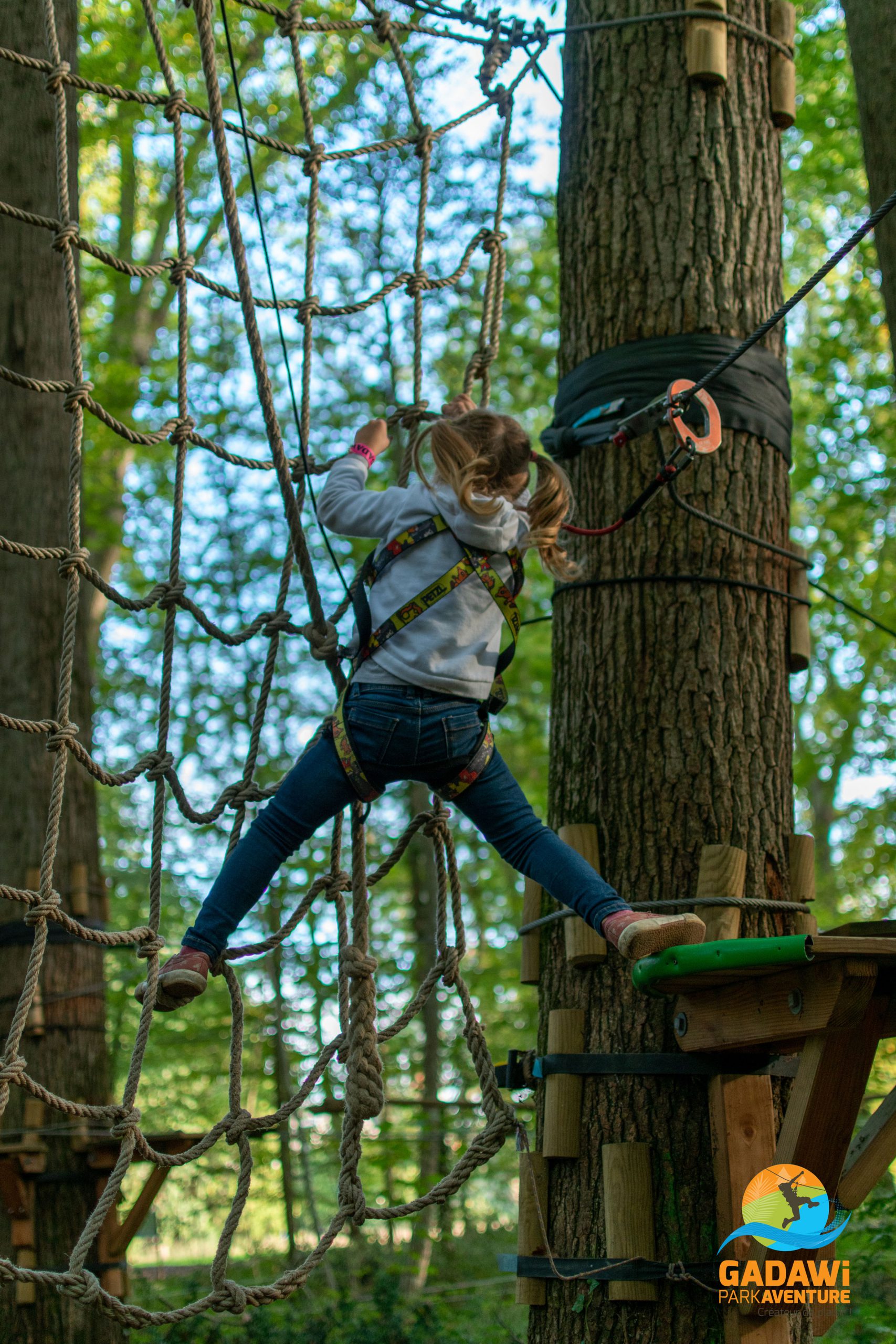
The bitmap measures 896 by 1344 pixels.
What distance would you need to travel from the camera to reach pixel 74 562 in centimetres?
249

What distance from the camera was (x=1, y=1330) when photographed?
373 centimetres

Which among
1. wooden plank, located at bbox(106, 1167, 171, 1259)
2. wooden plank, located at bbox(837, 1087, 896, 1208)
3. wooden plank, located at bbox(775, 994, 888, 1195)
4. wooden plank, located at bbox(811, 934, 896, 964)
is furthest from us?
wooden plank, located at bbox(106, 1167, 171, 1259)

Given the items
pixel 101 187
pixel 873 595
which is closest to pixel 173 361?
pixel 101 187

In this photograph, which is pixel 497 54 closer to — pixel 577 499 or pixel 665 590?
pixel 577 499

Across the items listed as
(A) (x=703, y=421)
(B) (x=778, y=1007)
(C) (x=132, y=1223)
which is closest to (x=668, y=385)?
(A) (x=703, y=421)

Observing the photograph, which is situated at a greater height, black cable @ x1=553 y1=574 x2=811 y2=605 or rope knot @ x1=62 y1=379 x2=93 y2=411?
rope knot @ x1=62 y1=379 x2=93 y2=411

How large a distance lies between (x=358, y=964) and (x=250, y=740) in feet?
1.78

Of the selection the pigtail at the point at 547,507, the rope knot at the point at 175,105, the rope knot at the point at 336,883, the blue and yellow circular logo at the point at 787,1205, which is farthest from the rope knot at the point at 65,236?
the blue and yellow circular logo at the point at 787,1205

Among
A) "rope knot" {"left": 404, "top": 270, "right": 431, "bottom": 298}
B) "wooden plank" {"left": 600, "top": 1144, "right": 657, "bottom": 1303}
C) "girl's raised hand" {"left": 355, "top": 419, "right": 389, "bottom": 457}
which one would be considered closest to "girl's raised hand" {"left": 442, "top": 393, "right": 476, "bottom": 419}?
"girl's raised hand" {"left": 355, "top": 419, "right": 389, "bottom": 457}

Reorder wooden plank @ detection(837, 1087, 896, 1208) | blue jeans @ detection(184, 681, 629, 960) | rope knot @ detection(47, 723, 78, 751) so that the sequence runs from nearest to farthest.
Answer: wooden plank @ detection(837, 1087, 896, 1208) < blue jeans @ detection(184, 681, 629, 960) < rope knot @ detection(47, 723, 78, 751)

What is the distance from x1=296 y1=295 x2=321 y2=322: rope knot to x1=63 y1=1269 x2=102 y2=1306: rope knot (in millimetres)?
1901

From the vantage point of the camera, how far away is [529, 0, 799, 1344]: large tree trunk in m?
2.02

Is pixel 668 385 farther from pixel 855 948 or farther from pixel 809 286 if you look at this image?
pixel 855 948

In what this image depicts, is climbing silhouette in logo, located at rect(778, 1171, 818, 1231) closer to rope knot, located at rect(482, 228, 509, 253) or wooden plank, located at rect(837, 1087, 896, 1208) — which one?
wooden plank, located at rect(837, 1087, 896, 1208)
